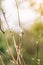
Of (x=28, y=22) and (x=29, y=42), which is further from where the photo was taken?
(x=28, y=22)

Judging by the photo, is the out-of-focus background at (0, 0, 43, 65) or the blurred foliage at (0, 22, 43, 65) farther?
the out-of-focus background at (0, 0, 43, 65)

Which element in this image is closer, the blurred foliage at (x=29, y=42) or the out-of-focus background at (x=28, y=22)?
the blurred foliage at (x=29, y=42)

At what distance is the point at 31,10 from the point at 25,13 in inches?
4.7

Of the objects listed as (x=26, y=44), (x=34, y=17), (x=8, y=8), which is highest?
(x=8, y=8)

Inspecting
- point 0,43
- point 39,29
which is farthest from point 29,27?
point 0,43

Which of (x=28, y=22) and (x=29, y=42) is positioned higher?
(x=28, y=22)

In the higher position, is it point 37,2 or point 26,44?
point 37,2

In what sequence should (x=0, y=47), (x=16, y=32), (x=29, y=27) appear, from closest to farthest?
(x=0, y=47)
(x=16, y=32)
(x=29, y=27)

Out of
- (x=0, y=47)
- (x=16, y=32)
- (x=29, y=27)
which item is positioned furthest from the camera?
(x=29, y=27)

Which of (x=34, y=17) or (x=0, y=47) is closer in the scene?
(x=0, y=47)

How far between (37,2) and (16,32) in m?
0.58

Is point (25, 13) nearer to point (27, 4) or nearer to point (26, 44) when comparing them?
point (27, 4)

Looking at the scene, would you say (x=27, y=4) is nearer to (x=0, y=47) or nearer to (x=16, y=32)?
(x=16, y=32)

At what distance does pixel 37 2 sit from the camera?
12.9 ft
